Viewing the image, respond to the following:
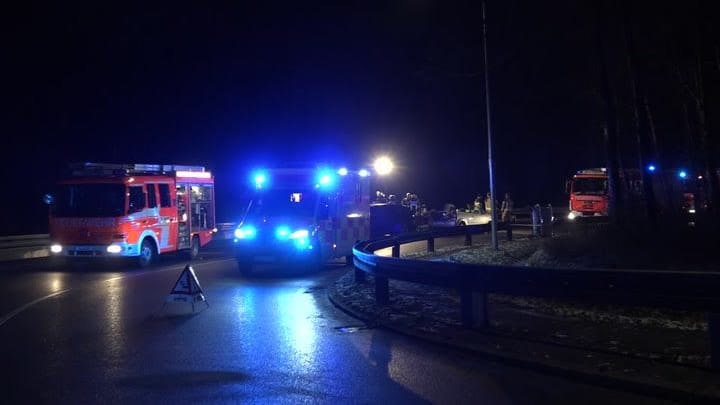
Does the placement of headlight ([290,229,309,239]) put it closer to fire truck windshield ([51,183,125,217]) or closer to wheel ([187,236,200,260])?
fire truck windshield ([51,183,125,217])

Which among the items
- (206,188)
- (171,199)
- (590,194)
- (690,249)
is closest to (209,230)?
(206,188)

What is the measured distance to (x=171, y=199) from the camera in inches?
827

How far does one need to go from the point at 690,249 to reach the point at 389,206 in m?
15.8

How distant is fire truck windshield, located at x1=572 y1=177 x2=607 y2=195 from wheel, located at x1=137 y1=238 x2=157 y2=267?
1011 inches

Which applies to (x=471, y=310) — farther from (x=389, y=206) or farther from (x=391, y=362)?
(x=389, y=206)

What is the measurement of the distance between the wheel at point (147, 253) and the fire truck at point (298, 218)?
3.85 metres

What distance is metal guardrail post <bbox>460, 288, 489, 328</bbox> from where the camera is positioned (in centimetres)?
891

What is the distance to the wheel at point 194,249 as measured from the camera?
2244 centimetres

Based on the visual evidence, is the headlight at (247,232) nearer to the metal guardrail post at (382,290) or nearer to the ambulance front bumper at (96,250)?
the ambulance front bumper at (96,250)

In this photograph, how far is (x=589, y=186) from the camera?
37812mm

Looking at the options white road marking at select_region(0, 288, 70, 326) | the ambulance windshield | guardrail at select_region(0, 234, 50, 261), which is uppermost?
the ambulance windshield

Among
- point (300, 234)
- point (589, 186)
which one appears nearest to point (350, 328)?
point (300, 234)

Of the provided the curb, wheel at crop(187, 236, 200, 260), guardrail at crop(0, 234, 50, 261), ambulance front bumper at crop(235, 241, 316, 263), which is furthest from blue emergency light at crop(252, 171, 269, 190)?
guardrail at crop(0, 234, 50, 261)

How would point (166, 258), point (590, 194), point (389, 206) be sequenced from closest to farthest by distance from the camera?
point (166, 258) < point (389, 206) < point (590, 194)
